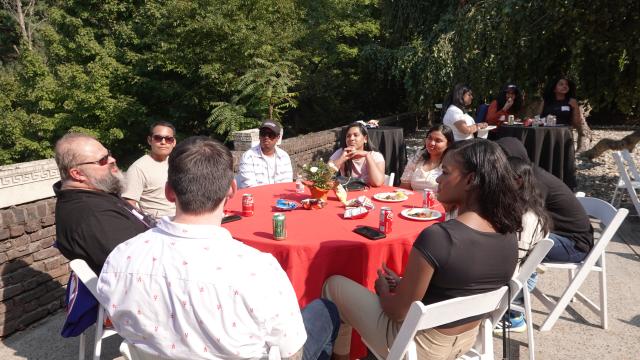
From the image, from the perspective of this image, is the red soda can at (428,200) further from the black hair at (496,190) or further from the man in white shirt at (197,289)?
the man in white shirt at (197,289)

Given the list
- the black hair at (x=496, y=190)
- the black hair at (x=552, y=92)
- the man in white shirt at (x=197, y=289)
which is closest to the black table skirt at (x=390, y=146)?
the black hair at (x=552, y=92)

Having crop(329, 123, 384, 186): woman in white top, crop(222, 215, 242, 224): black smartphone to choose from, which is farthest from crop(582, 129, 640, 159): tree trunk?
crop(222, 215, 242, 224): black smartphone

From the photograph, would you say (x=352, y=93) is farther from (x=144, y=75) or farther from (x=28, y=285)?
(x=28, y=285)

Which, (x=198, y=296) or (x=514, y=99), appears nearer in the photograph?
(x=198, y=296)

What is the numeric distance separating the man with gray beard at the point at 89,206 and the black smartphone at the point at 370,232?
3.99 ft

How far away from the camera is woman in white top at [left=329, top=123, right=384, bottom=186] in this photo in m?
3.97

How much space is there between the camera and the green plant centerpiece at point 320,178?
2.97 metres

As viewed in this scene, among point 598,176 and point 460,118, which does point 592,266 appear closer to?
point 460,118

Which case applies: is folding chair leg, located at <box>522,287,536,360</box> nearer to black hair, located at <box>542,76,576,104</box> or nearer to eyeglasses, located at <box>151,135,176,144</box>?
eyeglasses, located at <box>151,135,176,144</box>

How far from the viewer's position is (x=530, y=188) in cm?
247

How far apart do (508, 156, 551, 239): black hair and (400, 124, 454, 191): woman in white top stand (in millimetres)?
1257

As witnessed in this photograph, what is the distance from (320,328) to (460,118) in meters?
4.89

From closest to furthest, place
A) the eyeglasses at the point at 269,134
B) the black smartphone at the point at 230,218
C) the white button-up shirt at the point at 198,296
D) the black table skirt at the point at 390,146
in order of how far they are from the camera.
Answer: the white button-up shirt at the point at 198,296 → the black smartphone at the point at 230,218 → the eyeglasses at the point at 269,134 → the black table skirt at the point at 390,146

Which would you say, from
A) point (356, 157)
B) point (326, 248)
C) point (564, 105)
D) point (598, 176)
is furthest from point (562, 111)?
point (326, 248)
